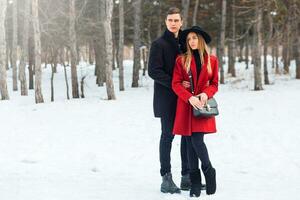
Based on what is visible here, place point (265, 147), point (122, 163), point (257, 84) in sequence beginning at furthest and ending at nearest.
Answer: point (257, 84) → point (265, 147) → point (122, 163)

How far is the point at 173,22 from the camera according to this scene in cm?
502

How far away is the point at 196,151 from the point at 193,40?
1243 mm

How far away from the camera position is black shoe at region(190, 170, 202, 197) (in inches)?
192

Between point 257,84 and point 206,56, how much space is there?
13991mm

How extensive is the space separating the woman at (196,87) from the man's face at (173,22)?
16 centimetres

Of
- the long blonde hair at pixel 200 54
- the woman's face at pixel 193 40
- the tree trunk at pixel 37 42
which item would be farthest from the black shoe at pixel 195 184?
the tree trunk at pixel 37 42

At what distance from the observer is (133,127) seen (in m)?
10.4

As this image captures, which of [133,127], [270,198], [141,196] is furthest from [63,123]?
[270,198]

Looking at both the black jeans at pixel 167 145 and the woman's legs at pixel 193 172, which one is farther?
the black jeans at pixel 167 145

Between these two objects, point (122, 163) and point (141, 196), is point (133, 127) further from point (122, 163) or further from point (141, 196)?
point (141, 196)

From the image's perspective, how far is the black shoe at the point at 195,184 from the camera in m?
4.88

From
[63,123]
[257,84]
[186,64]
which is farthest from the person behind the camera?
[257,84]

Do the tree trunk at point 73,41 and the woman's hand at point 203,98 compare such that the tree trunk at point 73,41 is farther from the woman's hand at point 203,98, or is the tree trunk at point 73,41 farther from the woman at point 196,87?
the woman's hand at point 203,98

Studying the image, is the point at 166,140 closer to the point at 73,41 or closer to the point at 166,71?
the point at 166,71
